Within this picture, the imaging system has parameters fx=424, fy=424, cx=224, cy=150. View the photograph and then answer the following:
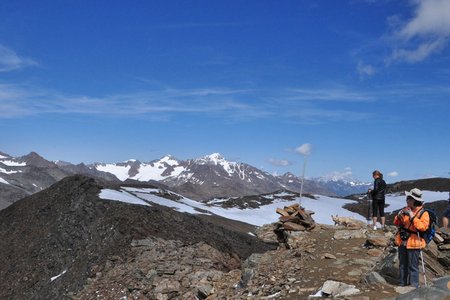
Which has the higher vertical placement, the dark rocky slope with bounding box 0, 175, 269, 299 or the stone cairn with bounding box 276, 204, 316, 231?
the stone cairn with bounding box 276, 204, 316, 231

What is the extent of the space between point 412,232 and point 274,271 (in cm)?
574

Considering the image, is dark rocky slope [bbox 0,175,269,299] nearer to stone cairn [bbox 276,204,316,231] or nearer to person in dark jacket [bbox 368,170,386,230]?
stone cairn [bbox 276,204,316,231]

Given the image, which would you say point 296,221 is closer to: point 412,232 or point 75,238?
point 412,232

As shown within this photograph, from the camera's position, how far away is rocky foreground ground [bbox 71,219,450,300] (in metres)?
12.9

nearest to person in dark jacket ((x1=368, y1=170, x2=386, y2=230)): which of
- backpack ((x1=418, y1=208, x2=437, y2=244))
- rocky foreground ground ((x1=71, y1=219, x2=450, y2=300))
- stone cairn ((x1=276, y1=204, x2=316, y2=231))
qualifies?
rocky foreground ground ((x1=71, y1=219, x2=450, y2=300))

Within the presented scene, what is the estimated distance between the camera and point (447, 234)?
16.4 meters

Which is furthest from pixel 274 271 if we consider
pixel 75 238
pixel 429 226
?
pixel 75 238

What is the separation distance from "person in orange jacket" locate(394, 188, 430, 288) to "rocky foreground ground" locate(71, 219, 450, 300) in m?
0.58

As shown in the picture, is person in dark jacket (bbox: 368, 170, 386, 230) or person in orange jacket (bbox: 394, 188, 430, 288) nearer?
person in orange jacket (bbox: 394, 188, 430, 288)

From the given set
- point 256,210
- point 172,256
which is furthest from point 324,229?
point 256,210

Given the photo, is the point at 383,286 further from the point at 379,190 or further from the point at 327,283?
the point at 379,190

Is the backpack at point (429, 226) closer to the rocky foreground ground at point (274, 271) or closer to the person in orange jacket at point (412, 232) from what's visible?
the person in orange jacket at point (412, 232)

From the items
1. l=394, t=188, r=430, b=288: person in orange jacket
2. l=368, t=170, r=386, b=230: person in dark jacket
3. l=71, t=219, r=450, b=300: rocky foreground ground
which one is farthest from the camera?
l=368, t=170, r=386, b=230: person in dark jacket

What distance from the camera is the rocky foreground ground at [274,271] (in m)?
12.9
